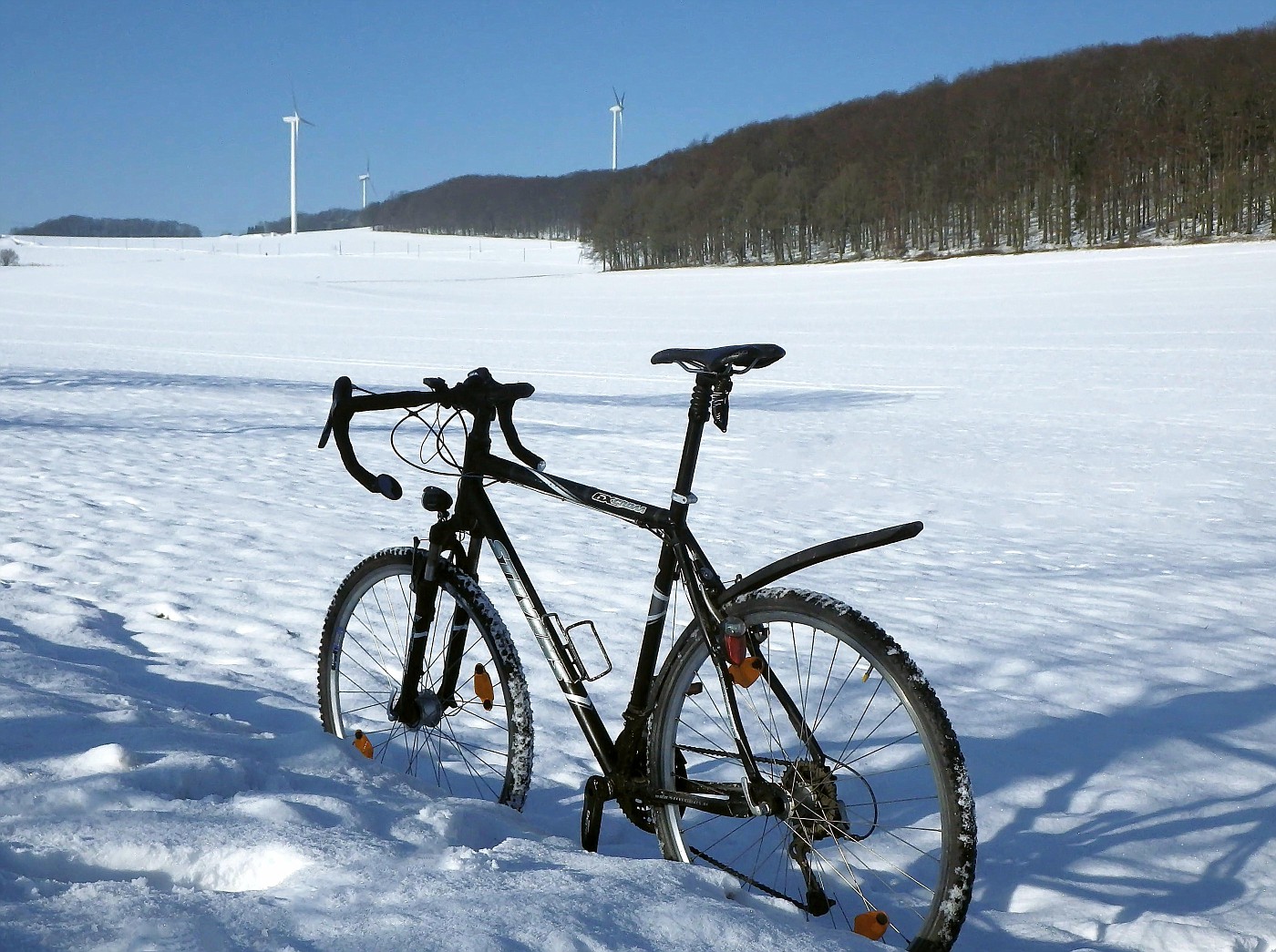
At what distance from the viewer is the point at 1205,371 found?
17281 mm

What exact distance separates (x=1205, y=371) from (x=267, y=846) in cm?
1807

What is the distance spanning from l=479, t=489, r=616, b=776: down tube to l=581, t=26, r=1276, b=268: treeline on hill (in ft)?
233

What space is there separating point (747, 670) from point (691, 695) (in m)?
0.50

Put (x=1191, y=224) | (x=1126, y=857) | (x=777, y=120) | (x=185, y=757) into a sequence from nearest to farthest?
(x=185, y=757) → (x=1126, y=857) → (x=1191, y=224) → (x=777, y=120)

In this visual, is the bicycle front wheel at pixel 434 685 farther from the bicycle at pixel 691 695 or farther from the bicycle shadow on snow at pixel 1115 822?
the bicycle shadow on snow at pixel 1115 822

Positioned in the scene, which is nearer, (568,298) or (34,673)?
(34,673)

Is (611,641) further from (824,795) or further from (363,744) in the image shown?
(824,795)

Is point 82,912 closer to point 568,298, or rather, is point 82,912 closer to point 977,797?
point 977,797

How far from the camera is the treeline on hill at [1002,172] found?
7419 centimetres

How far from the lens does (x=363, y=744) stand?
327cm

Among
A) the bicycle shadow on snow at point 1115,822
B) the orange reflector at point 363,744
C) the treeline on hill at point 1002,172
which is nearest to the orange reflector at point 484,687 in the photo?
the orange reflector at point 363,744

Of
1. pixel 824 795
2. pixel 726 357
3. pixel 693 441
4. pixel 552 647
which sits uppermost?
pixel 726 357

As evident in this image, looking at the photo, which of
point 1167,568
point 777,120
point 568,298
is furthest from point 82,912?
point 777,120

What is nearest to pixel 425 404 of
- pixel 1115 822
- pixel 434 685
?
pixel 434 685
